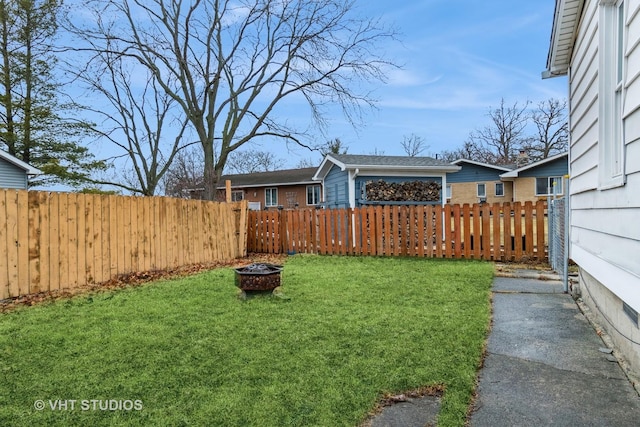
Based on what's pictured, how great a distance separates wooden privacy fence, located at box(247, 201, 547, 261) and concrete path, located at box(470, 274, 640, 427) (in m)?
4.46

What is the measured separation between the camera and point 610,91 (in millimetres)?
3268

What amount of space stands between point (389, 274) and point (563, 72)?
4032 millimetres

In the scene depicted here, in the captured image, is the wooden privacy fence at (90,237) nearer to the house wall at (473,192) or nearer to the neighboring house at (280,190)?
the neighboring house at (280,190)

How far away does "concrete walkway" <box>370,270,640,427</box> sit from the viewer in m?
2.28

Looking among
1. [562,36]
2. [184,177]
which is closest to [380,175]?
[562,36]

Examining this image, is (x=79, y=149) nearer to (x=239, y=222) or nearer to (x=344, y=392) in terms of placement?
(x=239, y=222)

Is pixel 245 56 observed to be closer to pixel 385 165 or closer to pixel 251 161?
pixel 385 165

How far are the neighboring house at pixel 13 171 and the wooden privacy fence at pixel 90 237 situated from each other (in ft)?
35.0

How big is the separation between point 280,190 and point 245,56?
11.6 meters

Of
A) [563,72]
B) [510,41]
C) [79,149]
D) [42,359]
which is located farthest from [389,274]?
[79,149]

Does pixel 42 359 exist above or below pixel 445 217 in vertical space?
below

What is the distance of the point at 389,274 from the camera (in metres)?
7.10

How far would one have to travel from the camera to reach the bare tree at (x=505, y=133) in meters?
35.2

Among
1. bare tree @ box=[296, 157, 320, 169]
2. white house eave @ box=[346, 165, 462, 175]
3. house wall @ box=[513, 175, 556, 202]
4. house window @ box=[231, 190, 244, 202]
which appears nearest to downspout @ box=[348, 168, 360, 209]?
white house eave @ box=[346, 165, 462, 175]
